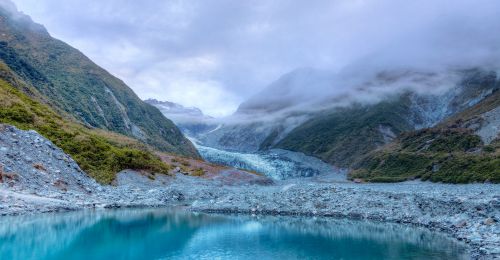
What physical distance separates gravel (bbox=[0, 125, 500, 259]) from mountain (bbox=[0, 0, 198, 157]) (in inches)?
2070

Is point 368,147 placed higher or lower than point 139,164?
higher

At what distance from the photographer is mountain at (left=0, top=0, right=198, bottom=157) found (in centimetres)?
10431

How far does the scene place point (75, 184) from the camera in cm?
4728

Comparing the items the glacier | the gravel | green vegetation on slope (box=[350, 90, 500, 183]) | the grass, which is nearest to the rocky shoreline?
the gravel

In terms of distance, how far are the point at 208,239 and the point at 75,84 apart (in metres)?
101

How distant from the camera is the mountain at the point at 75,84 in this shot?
104312 mm

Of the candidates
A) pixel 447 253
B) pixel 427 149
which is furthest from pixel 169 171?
pixel 427 149

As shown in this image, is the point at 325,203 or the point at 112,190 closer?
the point at 325,203

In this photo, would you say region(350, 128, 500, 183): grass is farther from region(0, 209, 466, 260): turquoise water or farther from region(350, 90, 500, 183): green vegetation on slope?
region(0, 209, 466, 260): turquoise water

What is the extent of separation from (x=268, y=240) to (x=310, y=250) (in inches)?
144

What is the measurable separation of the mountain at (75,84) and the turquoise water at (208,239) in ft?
228

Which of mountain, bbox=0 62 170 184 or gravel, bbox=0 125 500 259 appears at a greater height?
mountain, bbox=0 62 170 184

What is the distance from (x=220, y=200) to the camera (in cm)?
4828

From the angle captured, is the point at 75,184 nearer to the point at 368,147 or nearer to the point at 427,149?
the point at 427,149
